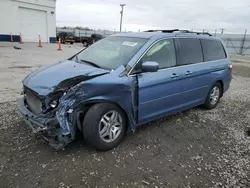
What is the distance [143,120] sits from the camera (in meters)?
3.46

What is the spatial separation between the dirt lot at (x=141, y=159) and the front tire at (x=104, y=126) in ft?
0.54

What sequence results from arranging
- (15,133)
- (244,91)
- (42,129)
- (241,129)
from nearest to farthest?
(42,129) → (15,133) → (241,129) → (244,91)

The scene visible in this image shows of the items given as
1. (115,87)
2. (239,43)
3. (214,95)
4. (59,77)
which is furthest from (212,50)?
(239,43)

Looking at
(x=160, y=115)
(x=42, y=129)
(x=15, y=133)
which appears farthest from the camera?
(x=160, y=115)

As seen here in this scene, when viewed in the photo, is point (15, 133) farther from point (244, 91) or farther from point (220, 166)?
point (244, 91)

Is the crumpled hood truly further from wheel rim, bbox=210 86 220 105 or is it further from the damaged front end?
wheel rim, bbox=210 86 220 105

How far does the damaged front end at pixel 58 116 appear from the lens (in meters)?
2.63

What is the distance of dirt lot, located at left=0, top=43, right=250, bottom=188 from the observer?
2.52m

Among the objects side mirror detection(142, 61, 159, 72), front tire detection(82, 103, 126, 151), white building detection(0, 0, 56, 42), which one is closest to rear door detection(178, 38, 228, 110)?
side mirror detection(142, 61, 159, 72)

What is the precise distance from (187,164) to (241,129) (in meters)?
1.92

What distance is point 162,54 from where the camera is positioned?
144 inches

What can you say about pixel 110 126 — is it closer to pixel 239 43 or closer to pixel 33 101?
pixel 33 101

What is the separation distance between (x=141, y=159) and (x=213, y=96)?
2.92m

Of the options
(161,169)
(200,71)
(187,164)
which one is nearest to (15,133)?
(161,169)
